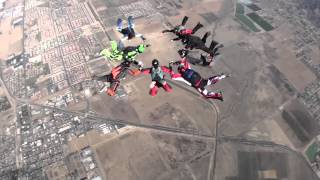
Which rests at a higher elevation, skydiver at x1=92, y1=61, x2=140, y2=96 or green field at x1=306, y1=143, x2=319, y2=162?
skydiver at x1=92, y1=61, x2=140, y2=96

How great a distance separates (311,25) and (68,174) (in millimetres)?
85585

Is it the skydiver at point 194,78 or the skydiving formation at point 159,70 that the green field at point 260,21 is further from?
the skydiver at point 194,78

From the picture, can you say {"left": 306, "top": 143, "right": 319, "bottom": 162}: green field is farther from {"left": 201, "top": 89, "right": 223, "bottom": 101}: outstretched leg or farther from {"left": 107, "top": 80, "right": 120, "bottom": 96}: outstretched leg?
{"left": 107, "top": 80, "right": 120, "bottom": 96}: outstretched leg

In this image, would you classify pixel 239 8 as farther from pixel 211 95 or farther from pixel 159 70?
pixel 159 70

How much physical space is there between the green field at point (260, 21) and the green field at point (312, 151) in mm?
42927

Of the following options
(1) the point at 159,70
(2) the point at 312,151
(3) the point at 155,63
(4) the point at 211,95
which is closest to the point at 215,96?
(4) the point at 211,95

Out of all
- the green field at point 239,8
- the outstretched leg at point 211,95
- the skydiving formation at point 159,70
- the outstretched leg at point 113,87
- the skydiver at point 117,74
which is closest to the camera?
the skydiving formation at point 159,70

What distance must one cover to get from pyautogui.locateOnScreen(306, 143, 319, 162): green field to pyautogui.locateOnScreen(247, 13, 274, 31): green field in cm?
4293

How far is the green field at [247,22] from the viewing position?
10289 cm

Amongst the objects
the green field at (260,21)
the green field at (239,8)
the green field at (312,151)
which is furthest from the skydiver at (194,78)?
the green field at (239,8)

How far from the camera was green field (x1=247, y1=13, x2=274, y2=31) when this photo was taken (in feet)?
338

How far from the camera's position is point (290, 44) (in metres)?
97.0

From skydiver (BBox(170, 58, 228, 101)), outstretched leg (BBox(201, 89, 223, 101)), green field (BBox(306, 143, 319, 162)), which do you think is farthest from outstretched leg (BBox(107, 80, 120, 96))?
green field (BBox(306, 143, 319, 162))

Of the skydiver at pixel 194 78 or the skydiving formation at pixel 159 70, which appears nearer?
the skydiving formation at pixel 159 70
